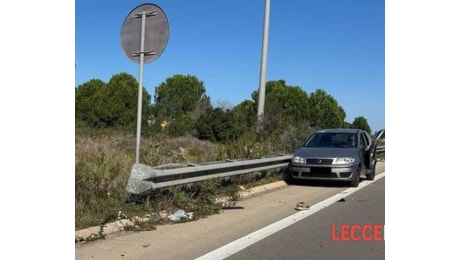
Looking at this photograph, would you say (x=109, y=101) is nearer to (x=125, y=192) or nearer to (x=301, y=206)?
(x=125, y=192)

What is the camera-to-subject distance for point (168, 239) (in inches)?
247

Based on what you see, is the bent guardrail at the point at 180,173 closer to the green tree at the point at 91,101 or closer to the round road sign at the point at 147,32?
the round road sign at the point at 147,32

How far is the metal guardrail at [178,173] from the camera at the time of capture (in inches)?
298

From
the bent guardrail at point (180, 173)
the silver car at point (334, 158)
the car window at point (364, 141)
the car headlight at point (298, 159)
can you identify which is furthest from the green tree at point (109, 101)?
the bent guardrail at point (180, 173)

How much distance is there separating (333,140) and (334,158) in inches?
60.5

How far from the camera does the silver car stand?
1166 cm

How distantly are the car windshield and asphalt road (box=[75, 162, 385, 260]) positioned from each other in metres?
3.31

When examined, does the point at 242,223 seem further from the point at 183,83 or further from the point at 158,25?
the point at 183,83

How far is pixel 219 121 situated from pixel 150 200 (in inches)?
1079

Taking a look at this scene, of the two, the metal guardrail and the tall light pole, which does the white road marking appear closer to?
the metal guardrail

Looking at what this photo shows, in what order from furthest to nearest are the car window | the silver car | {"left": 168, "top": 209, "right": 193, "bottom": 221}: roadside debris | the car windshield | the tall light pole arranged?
the tall light pole, the car window, the car windshield, the silver car, {"left": 168, "top": 209, "right": 193, "bottom": 221}: roadside debris

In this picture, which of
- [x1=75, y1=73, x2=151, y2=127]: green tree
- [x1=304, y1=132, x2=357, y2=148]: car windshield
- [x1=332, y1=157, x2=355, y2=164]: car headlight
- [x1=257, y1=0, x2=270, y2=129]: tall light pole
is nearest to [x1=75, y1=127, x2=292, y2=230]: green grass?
[x1=332, y1=157, x2=355, y2=164]: car headlight
